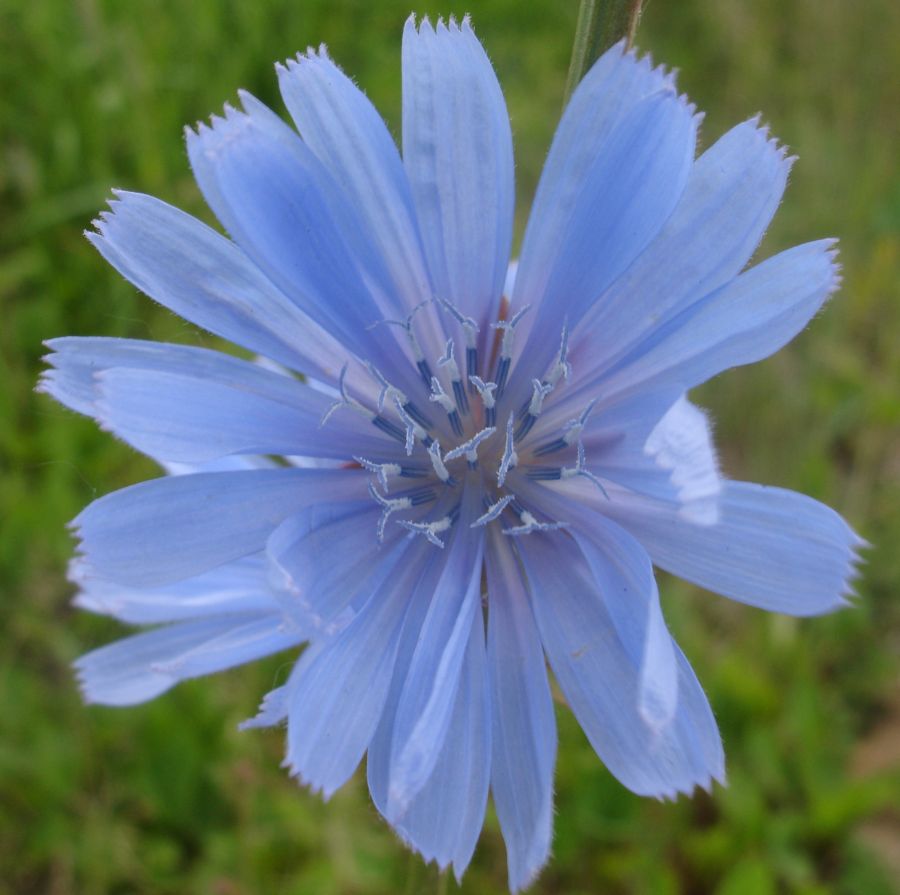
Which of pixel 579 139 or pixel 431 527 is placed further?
pixel 431 527

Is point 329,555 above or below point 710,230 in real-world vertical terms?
below

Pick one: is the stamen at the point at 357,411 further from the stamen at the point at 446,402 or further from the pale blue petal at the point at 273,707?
the pale blue petal at the point at 273,707

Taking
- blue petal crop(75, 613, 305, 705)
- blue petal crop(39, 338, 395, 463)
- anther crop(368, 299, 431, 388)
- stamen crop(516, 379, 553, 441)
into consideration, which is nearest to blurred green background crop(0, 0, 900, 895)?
blue petal crop(75, 613, 305, 705)

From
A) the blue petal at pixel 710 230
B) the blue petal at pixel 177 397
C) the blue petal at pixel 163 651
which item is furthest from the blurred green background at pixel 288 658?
the blue petal at pixel 710 230

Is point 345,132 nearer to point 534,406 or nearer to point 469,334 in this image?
point 469,334

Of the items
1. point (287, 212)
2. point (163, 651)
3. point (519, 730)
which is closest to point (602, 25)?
point (287, 212)

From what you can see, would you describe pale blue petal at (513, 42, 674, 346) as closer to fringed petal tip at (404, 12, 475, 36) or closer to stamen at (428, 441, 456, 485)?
fringed petal tip at (404, 12, 475, 36)
